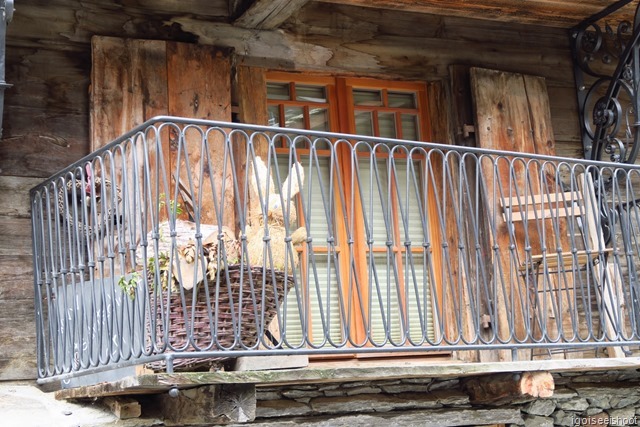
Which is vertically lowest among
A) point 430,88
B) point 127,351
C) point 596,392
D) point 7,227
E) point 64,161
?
point 596,392

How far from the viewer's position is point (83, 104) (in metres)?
5.51

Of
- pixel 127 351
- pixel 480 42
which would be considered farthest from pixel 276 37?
pixel 127 351

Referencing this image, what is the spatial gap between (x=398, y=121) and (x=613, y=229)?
1504 millimetres

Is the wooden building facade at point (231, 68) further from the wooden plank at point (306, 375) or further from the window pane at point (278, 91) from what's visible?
the wooden plank at point (306, 375)

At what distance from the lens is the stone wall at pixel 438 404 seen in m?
5.30

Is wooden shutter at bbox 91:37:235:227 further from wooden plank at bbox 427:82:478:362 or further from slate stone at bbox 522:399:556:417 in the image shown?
slate stone at bbox 522:399:556:417

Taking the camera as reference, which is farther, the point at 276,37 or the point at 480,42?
the point at 480,42

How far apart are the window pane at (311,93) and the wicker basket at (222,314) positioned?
1799 millimetres

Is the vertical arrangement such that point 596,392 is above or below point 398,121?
below

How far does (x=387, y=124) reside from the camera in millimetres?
6426

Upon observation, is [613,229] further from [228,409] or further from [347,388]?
[228,409]

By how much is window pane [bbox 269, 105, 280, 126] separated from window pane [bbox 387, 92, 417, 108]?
30.3 inches

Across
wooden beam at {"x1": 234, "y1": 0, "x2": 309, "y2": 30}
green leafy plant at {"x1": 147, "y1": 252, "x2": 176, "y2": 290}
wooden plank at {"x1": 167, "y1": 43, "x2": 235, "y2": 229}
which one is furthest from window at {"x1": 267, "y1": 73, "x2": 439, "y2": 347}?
green leafy plant at {"x1": 147, "y1": 252, "x2": 176, "y2": 290}

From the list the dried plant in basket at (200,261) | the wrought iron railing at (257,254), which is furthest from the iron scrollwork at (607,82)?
the dried plant in basket at (200,261)
